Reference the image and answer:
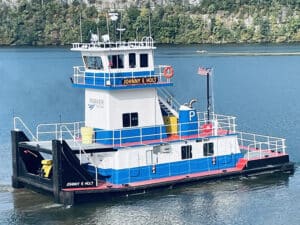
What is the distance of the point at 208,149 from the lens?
144 ft

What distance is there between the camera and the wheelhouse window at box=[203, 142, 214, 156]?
4362cm

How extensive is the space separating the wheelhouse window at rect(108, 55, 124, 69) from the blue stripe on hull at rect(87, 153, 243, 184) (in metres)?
5.19

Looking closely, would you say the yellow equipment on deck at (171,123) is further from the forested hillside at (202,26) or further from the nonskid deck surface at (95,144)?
the forested hillside at (202,26)

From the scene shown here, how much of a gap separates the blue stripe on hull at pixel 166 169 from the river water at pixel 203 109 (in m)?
1.00

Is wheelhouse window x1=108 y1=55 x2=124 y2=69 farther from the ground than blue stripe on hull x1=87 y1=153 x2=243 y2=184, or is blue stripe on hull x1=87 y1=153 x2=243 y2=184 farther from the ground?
wheelhouse window x1=108 y1=55 x2=124 y2=69

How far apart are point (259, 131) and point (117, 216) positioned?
2198cm

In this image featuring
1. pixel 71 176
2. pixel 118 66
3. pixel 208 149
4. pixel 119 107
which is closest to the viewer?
pixel 71 176

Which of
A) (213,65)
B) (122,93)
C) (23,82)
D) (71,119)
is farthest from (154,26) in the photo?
(122,93)

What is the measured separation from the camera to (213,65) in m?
122

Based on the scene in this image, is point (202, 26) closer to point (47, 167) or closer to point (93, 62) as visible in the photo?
point (93, 62)

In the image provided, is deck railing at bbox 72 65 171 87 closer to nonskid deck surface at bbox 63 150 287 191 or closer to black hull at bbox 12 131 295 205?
black hull at bbox 12 131 295 205

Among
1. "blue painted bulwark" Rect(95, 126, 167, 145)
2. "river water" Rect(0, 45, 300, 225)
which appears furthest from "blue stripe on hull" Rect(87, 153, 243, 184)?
"blue painted bulwark" Rect(95, 126, 167, 145)

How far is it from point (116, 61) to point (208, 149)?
6571 millimetres

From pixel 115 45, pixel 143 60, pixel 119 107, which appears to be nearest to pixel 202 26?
pixel 115 45
